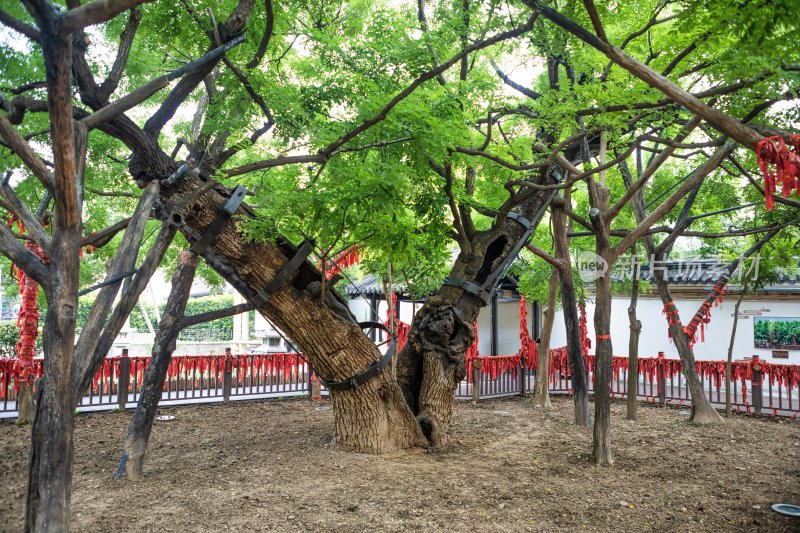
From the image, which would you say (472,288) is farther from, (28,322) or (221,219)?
(28,322)

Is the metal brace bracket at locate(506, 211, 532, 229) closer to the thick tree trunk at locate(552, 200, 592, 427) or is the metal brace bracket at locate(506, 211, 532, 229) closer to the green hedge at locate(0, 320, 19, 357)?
the thick tree trunk at locate(552, 200, 592, 427)

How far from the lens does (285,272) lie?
643 centimetres

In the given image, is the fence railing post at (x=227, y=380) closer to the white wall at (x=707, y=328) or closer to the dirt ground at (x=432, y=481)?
the dirt ground at (x=432, y=481)

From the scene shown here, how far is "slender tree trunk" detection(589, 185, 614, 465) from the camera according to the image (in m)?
6.93

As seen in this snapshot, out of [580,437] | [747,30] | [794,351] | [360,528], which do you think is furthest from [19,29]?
[794,351]

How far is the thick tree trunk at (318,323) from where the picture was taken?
6200 millimetres

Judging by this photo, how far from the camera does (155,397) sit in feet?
21.6

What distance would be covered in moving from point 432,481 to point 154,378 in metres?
3.42

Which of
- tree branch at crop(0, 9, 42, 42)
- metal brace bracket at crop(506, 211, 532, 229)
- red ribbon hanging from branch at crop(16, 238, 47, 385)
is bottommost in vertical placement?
red ribbon hanging from branch at crop(16, 238, 47, 385)

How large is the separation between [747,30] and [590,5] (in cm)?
99

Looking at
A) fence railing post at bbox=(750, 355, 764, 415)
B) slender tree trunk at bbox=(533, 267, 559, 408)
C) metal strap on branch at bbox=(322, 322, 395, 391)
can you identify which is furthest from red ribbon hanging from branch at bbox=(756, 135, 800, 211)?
fence railing post at bbox=(750, 355, 764, 415)

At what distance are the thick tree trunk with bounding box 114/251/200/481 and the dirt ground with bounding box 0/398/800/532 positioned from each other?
0.26 m

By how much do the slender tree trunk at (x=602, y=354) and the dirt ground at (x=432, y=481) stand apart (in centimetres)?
35

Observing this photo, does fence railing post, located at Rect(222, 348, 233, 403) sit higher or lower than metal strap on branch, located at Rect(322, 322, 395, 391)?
lower
